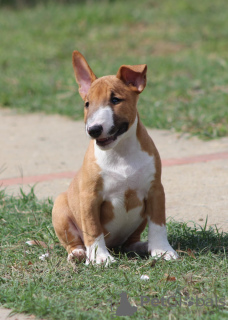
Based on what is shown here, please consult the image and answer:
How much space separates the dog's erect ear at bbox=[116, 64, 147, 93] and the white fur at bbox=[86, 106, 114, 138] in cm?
33

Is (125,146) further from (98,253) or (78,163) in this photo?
(78,163)

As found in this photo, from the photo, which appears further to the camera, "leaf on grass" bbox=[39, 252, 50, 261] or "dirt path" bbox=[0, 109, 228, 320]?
"dirt path" bbox=[0, 109, 228, 320]

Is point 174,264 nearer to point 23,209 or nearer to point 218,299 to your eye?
point 218,299

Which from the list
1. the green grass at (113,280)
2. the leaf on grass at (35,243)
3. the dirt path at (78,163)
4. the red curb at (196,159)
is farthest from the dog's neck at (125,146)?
the red curb at (196,159)

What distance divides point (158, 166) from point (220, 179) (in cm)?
206

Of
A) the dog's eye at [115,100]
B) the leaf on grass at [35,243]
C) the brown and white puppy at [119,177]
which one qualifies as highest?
the dog's eye at [115,100]

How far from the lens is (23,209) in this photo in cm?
560

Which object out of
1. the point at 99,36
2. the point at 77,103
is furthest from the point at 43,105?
the point at 99,36

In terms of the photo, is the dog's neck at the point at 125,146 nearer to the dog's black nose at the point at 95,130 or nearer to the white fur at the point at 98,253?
the dog's black nose at the point at 95,130

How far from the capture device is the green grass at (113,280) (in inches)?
136

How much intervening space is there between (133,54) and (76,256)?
8425 mm

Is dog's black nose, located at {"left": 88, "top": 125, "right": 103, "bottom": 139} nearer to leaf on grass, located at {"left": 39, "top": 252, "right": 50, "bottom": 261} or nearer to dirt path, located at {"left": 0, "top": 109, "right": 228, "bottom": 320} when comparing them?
leaf on grass, located at {"left": 39, "top": 252, "right": 50, "bottom": 261}

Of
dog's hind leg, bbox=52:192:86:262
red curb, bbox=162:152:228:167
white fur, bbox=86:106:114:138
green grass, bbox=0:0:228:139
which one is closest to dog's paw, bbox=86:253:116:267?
dog's hind leg, bbox=52:192:86:262

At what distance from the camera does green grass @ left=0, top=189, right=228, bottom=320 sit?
346cm
